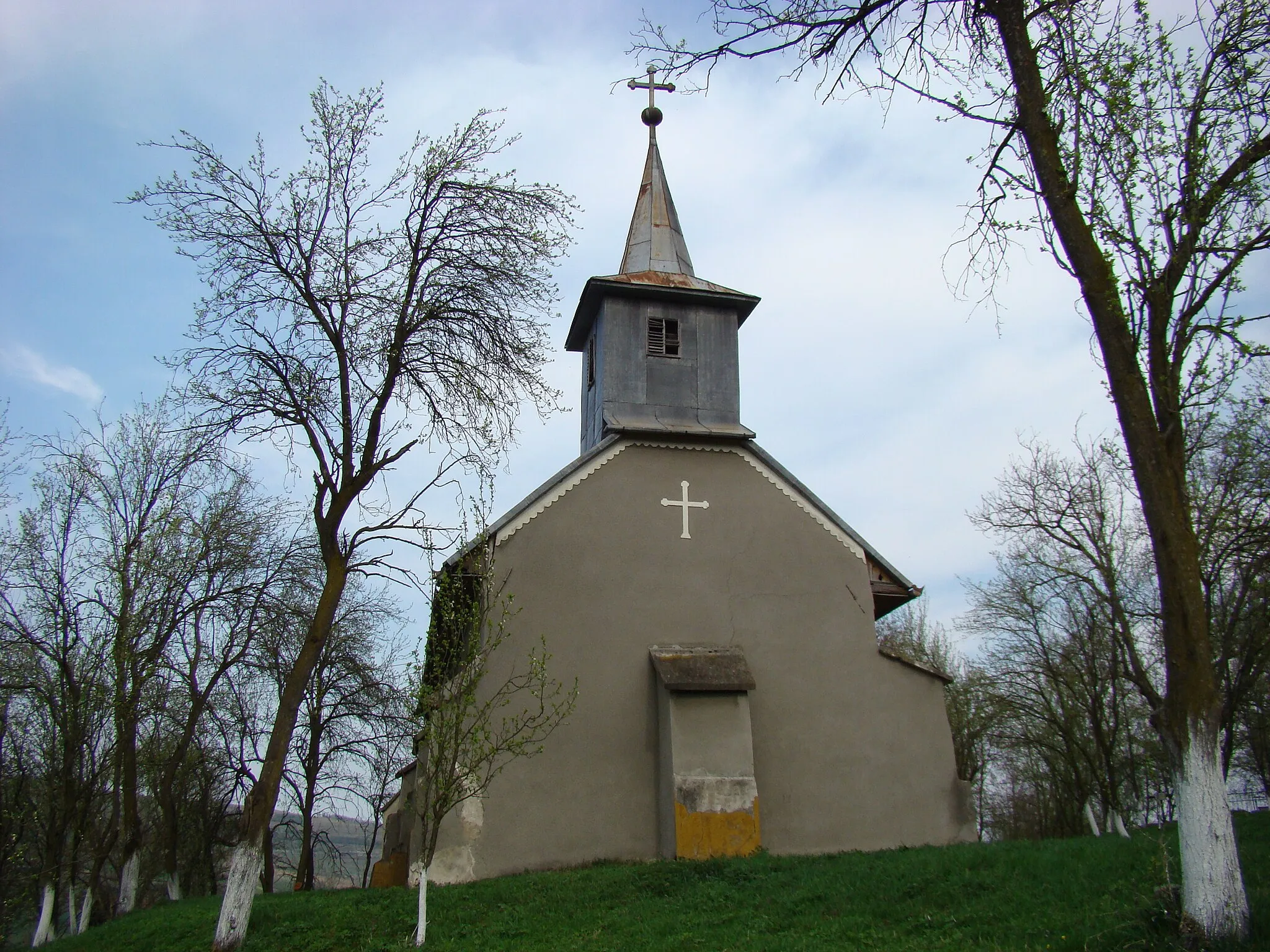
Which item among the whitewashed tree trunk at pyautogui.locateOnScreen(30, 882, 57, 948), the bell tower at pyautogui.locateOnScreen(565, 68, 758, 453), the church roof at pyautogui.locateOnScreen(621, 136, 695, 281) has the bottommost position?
the whitewashed tree trunk at pyautogui.locateOnScreen(30, 882, 57, 948)

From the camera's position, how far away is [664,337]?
18.2 m

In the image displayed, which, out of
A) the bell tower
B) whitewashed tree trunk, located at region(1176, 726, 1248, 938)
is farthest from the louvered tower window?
whitewashed tree trunk, located at region(1176, 726, 1248, 938)

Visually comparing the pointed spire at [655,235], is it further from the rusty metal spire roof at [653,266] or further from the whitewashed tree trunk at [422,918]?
the whitewashed tree trunk at [422,918]

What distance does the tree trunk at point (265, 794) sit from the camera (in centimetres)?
1052

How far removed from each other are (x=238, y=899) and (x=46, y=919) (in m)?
11.6

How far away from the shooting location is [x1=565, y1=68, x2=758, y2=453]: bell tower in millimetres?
17422

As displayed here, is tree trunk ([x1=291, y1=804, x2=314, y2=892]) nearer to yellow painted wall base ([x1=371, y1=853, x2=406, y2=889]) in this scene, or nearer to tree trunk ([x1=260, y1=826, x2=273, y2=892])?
tree trunk ([x1=260, y1=826, x2=273, y2=892])

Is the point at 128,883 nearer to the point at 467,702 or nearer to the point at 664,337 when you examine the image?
the point at 467,702

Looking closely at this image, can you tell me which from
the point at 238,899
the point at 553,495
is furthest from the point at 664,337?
the point at 238,899

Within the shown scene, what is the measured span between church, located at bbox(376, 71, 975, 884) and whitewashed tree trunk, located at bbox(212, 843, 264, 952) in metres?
3.14

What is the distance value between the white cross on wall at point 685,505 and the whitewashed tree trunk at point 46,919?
14808 millimetres

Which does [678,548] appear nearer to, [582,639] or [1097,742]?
[582,639]

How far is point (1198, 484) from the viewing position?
18.9 meters

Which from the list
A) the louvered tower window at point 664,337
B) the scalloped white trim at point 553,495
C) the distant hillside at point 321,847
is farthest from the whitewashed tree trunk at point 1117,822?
the distant hillside at point 321,847
